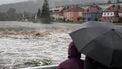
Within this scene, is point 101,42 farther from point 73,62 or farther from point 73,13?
point 73,13

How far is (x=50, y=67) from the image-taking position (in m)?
3.97

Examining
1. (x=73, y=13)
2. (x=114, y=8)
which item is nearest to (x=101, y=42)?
(x=114, y=8)

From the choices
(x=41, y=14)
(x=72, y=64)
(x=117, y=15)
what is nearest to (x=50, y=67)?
(x=72, y=64)

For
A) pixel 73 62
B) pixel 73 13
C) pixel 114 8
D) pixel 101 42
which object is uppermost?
pixel 101 42

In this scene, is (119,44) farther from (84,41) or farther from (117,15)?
(117,15)

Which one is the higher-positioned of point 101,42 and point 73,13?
point 101,42

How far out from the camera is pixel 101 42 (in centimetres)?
279

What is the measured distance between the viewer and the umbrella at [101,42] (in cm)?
273

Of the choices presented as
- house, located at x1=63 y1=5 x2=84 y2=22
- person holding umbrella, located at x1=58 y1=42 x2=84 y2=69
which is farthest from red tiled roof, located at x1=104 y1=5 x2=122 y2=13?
person holding umbrella, located at x1=58 y1=42 x2=84 y2=69

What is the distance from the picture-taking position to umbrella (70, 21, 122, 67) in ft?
8.97

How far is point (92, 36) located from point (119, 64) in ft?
1.10

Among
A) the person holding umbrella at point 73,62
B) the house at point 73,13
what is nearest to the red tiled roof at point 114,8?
→ the house at point 73,13

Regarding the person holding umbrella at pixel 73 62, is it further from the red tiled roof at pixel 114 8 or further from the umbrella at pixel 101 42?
→ the red tiled roof at pixel 114 8

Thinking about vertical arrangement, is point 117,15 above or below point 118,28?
below
